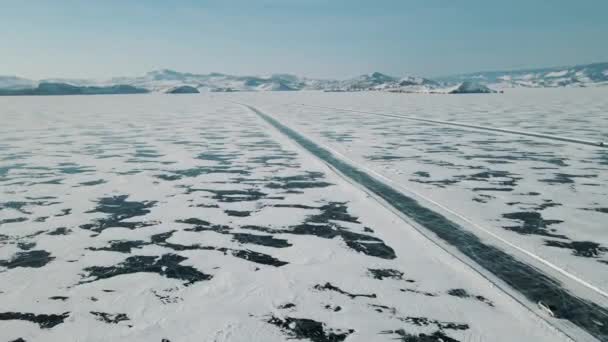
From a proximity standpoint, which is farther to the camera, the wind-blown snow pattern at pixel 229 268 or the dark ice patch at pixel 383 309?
the dark ice patch at pixel 383 309

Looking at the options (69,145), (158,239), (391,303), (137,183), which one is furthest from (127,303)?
(69,145)

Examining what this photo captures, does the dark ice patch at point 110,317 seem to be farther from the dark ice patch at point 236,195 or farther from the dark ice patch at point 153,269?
the dark ice patch at point 236,195

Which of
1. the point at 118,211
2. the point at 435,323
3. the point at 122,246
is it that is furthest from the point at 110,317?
the point at 118,211

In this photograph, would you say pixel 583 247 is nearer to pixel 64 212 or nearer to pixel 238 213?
pixel 238 213

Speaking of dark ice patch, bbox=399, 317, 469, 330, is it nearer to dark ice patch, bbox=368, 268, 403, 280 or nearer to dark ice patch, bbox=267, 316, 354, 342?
dark ice patch, bbox=267, 316, 354, 342

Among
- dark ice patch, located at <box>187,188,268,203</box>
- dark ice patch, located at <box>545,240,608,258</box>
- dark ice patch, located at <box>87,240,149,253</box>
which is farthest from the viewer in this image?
dark ice patch, located at <box>187,188,268,203</box>

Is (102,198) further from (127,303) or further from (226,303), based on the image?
(226,303)

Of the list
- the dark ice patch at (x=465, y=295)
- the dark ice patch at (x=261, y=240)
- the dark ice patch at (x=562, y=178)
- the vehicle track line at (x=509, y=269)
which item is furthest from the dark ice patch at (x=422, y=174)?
the dark ice patch at (x=465, y=295)

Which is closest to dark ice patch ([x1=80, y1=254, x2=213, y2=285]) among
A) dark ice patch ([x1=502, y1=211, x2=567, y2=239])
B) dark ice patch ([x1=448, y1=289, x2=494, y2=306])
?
dark ice patch ([x1=448, y1=289, x2=494, y2=306])
